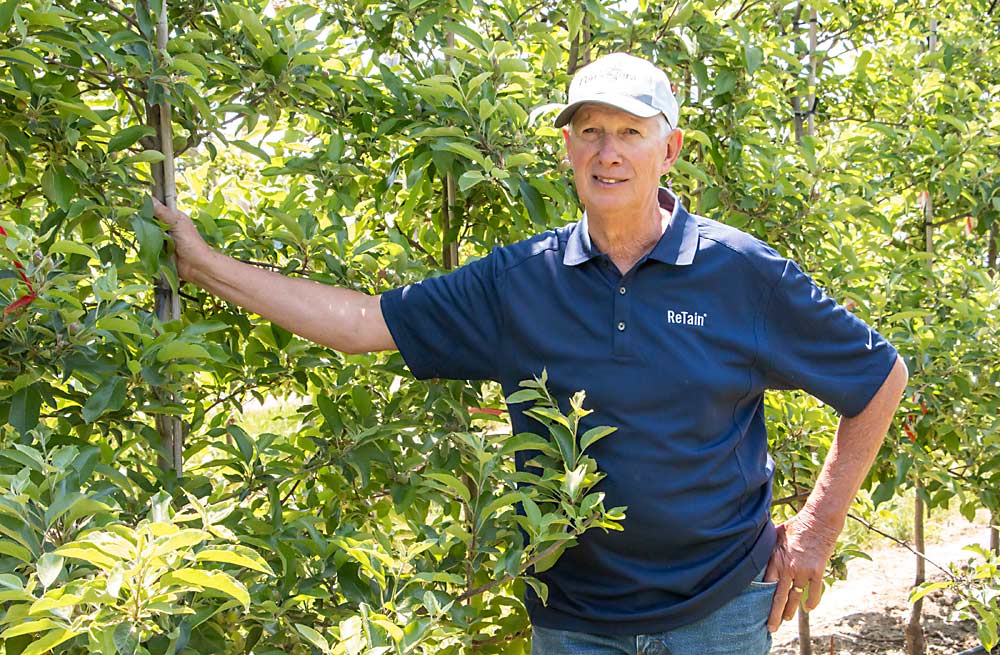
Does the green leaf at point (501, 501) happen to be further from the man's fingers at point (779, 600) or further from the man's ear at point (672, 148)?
the man's ear at point (672, 148)

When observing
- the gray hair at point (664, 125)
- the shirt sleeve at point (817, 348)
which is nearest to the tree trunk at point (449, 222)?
the gray hair at point (664, 125)

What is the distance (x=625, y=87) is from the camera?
2199 mm

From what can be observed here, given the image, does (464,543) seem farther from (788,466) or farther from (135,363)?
(788,466)

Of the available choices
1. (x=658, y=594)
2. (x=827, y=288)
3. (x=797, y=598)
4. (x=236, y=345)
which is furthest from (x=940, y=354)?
(x=236, y=345)

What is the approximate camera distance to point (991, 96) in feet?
13.5

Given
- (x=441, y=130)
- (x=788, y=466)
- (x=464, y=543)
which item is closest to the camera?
(x=464, y=543)

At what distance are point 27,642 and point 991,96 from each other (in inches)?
150

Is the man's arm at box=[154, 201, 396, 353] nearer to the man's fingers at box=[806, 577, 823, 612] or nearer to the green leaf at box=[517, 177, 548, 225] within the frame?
the green leaf at box=[517, 177, 548, 225]

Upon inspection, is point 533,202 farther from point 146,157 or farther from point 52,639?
point 52,639

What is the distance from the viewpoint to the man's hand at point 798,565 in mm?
2322

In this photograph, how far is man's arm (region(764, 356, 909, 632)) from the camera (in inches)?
91.7

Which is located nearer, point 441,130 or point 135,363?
point 135,363

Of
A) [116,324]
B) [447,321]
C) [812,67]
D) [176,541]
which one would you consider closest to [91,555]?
[176,541]

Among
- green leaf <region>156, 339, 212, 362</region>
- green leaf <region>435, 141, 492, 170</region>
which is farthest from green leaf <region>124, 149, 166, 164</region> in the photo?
green leaf <region>435, 141, 492, 170</region>
